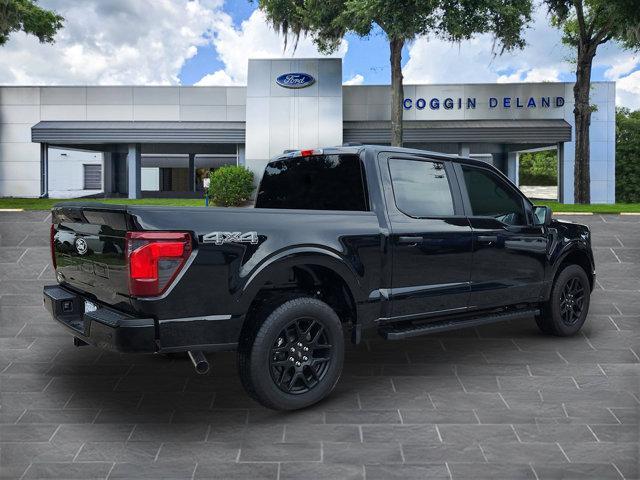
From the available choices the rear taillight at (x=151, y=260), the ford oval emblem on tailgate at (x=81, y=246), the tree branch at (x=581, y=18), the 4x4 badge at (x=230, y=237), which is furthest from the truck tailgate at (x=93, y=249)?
the tree branch at (x=581, y=18)

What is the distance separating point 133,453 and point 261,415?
1.02m

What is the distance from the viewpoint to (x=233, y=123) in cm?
3234

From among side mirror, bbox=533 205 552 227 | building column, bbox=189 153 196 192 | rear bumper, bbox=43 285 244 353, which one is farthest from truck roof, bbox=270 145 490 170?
building column, bbox=189 153 196 192

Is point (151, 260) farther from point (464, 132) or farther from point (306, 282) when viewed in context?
point (464, 132)

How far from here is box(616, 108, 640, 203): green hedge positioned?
41.9 meters

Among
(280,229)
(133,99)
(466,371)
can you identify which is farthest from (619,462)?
(133,99)

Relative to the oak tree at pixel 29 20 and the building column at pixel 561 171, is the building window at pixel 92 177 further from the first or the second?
the building column at pixel 561 171

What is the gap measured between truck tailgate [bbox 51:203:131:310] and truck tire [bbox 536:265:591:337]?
4.71 m

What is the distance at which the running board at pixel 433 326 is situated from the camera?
543cm

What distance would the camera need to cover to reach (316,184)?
5.91 meters

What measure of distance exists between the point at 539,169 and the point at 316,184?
193 ft

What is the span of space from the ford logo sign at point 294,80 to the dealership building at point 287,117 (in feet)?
0.15

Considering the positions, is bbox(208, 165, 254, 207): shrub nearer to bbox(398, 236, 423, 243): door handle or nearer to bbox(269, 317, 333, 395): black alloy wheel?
bbox(398, 236, 423, 243): door handle

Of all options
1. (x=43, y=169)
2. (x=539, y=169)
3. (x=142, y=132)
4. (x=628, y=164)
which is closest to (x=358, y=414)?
(x=142, y=132)
